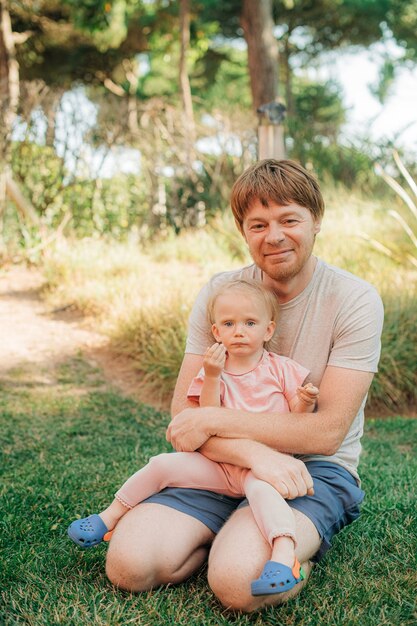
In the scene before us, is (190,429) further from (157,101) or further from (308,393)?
(157,101)

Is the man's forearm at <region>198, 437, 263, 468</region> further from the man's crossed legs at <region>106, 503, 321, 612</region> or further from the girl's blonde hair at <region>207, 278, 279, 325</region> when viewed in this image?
the girl's blonde hair at <region>207, 278, 279, 325</region>

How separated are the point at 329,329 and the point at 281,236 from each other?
0.38 meters

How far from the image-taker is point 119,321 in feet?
20.0

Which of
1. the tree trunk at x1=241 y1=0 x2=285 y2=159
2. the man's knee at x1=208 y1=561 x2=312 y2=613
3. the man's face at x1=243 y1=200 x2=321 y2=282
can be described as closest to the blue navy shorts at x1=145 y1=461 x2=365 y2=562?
the man's knee at x1=208 y1=561 x2=312 y2=613

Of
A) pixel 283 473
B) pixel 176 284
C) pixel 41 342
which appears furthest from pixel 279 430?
pixel 176 284

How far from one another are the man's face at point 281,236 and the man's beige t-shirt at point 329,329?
14 centimetres

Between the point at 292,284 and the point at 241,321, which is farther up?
the point at 292,284

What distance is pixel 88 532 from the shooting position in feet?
7.84

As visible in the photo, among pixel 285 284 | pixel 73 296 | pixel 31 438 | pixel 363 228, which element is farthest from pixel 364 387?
pixel 363 228

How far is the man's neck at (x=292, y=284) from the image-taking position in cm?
263

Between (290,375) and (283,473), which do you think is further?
(290,375)

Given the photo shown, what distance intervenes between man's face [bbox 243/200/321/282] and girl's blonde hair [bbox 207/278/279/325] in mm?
95

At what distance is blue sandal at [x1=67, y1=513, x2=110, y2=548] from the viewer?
2.38m

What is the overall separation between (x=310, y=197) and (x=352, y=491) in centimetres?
106
